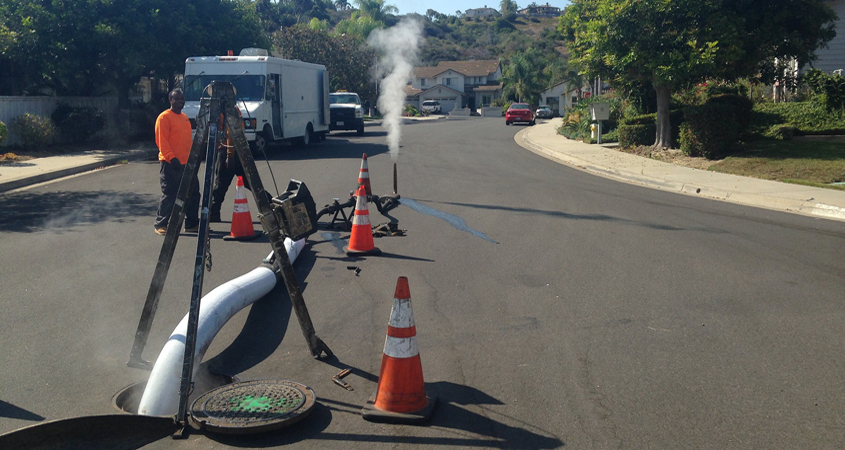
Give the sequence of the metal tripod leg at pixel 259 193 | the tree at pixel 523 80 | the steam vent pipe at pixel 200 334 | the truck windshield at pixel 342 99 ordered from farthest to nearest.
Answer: the tree at pixel 523 80
the truck windshield at pixel 342 99
the metal tripod leg at pixel 259 193
the steam vent pipe at pixel 200 334

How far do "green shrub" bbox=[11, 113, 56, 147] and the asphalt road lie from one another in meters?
9.83

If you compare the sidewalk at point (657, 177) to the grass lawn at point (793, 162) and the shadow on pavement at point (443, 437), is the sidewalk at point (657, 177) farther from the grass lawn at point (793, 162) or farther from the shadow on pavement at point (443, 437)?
the shadow on pavement at point (443, 437)

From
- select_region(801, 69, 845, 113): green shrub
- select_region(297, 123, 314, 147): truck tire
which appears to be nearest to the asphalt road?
select_region(801, 69, 845, 113): green shrub

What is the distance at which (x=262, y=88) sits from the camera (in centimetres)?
2014

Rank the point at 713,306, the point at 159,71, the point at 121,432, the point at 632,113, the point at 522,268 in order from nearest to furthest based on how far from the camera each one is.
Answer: the point at 121,432 → the point at 713,306 → the point at 522,268 → the point at 159,71 → the point at 632,113

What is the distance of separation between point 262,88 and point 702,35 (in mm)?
12017

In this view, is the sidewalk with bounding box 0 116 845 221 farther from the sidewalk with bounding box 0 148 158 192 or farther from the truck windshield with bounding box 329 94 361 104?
the truck windshield with bounding box 329 94 361 104

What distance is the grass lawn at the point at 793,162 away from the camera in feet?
48.3

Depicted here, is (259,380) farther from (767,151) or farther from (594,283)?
(767,151)

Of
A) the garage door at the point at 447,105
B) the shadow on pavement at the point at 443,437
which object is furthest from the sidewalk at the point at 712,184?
the garage door at the point at 447,105

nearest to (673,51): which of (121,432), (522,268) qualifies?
(522,268)

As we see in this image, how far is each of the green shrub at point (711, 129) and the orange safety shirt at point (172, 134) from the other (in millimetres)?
14028

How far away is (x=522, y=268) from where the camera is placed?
25.5ft

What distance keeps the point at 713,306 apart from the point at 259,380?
4139 mm
